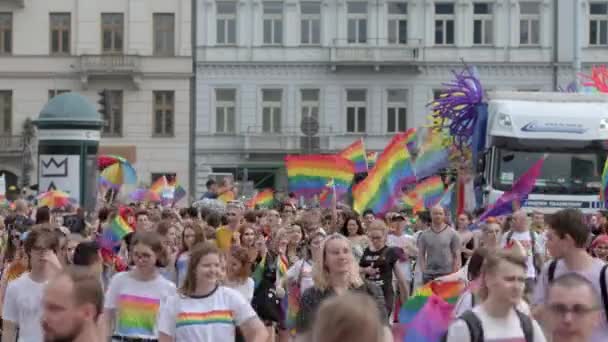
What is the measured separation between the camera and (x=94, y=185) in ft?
93.9

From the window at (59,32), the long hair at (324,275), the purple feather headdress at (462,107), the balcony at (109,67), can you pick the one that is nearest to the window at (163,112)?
the balcony at (109,67)

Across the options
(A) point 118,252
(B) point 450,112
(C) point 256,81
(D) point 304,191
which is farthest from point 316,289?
(C) point 256,81

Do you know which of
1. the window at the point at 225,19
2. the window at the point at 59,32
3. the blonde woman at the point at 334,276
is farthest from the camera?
the window at the point at 59,32

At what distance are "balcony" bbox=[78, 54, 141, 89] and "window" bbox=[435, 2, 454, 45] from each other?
10.0 metres

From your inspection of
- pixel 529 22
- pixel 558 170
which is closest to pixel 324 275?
pixel 558 170

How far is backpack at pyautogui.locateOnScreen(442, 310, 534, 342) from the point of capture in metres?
6.82

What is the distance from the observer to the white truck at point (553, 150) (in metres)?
25.1

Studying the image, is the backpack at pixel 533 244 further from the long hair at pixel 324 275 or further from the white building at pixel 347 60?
the white building at pixel 347 60

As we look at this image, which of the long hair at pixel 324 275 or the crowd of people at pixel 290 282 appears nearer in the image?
the crowd of people at pixel 290 282

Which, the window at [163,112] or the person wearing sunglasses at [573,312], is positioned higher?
the window at [163,112]

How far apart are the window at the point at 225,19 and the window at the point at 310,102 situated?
3.13 m

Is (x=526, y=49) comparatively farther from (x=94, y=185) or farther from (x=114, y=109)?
(x=94, y=185)

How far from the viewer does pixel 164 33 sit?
2010 inches

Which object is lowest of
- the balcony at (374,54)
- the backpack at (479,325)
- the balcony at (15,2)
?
the backpack at (479,325)
